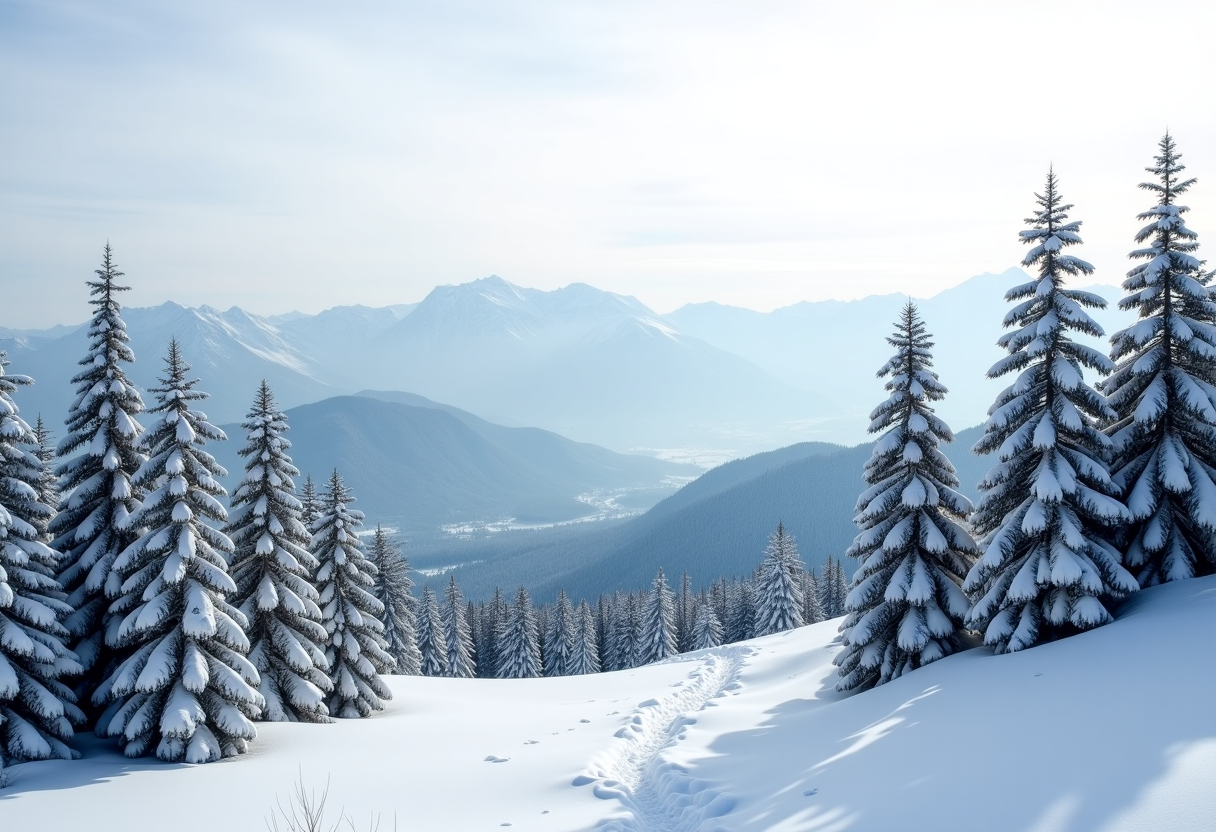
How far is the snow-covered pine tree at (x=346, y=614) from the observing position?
2630 centimetres

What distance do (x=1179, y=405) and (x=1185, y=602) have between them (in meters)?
5.89

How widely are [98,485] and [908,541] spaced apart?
25052mm

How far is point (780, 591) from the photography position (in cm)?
5841

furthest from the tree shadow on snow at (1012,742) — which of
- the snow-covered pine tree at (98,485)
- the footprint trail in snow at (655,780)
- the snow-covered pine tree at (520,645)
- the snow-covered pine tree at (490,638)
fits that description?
the snow-covered pine tree at (490,638)

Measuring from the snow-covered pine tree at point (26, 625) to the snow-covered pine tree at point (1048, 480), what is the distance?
82.2 feet

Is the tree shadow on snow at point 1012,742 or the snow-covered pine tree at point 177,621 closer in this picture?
the tree shadow on snow at point 1012,742

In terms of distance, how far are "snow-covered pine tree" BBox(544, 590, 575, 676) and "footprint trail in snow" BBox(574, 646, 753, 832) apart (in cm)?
4621

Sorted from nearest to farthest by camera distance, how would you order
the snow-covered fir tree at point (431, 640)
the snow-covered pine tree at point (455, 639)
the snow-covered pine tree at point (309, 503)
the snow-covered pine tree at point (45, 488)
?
the snow-covered pine tree at point (45, 488) → the snow-covered pine tree at point (309, 503) → the snow-covered fir tree at point (431, 640) → the snow-covered pine tree at point (455, 639)

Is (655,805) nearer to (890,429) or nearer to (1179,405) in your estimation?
(890,429)

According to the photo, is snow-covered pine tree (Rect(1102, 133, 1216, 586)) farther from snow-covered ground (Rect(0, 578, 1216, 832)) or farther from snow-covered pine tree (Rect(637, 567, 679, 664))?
snow-covered pine tree (Rect(637, 567, 679, 664))

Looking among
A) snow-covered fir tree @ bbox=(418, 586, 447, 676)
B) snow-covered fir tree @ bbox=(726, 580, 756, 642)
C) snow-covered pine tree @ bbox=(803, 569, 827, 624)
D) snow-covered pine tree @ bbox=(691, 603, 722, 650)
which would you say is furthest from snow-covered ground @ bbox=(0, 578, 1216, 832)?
snow-covered pine tree @ bbox=(803, 569, 827, 624)

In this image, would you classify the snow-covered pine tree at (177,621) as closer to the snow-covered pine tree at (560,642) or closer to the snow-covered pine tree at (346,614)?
the snow-covered pine tree at (346,614)

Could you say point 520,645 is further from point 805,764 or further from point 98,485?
point 805,764

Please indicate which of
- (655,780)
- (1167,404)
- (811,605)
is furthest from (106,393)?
(811,605)
